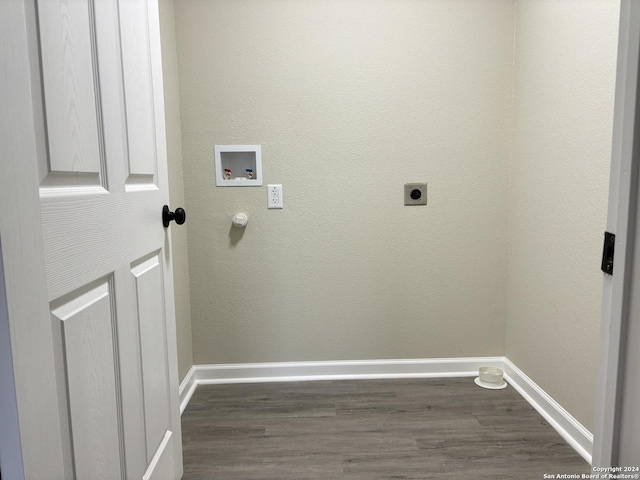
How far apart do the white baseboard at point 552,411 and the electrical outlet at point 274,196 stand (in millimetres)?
1599

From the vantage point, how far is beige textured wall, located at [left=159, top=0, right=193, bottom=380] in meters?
1.91

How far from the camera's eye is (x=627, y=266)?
2.01ft

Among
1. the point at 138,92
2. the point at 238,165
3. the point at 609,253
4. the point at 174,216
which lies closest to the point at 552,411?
the point at 609,253

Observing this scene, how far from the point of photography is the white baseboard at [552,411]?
62.7 inches

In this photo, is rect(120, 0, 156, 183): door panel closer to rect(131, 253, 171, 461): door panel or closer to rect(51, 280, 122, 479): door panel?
rect(131, 253, 171, 461): door panel

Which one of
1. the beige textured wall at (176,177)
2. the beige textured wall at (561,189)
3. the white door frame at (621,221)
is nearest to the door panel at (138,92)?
the beige textured wall at (176,177)

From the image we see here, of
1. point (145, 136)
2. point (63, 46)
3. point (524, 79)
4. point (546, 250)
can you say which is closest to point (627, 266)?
point (63, 46)

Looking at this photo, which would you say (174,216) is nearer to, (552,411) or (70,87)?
(70,87)

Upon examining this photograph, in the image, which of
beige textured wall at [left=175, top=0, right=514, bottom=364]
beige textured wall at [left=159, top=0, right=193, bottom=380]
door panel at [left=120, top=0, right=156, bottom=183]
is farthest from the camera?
beige textured wall at [left=175, top=0, right=514, bottom=364]

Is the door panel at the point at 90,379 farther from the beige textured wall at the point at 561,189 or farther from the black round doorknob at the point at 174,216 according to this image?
the beige textured wall at the point at 561,189

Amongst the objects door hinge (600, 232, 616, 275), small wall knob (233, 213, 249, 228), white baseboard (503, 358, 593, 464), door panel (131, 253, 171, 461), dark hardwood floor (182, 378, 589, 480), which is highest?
door hinge (600, 232, 616, 275)

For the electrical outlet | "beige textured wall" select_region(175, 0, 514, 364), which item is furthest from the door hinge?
the electrical outlet

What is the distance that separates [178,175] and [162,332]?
40.9 inches

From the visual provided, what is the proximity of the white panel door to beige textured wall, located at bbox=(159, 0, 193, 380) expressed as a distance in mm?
665
